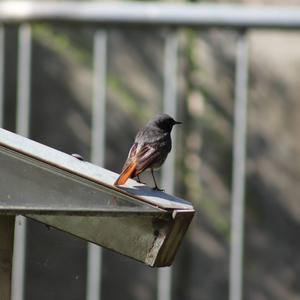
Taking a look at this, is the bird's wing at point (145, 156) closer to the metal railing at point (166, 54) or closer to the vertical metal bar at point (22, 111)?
the metal railing at point (166, 54)

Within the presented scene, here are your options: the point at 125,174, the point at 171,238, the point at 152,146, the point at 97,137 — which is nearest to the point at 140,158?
the point at 152,146

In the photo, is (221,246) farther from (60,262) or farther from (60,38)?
(60,38)

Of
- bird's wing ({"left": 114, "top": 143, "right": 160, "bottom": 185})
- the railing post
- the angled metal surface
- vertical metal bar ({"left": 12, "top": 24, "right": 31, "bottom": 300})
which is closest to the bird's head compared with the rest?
bird's wing ({"left": 114, "top": 143, "right": 160, "bottom": 185})

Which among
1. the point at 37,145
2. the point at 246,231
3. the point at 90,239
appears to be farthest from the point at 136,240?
the point at 246,231

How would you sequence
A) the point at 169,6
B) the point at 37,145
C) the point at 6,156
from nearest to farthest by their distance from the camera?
the point at 6,156 < the point at 37,145 < the point at 169,6

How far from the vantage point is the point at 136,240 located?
2598 mm

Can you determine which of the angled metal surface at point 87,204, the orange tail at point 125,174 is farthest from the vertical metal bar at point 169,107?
the angled metal surface at point 87,204

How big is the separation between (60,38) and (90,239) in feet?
14.0

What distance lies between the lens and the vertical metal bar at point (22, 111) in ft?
21.5

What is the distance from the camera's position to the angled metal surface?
96.1 inches

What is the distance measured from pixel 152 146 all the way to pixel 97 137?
2.46 metres

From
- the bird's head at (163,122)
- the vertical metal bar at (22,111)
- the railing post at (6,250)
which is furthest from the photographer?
the vertical metal bar at (22,111)

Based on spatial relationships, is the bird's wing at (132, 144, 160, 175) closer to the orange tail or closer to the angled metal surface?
the orange tail

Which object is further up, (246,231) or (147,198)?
(147,198)
